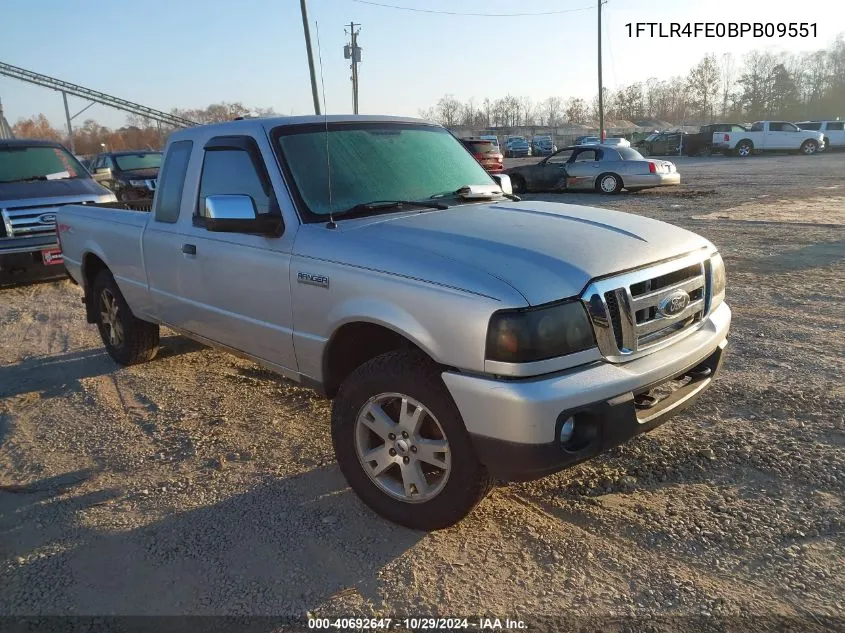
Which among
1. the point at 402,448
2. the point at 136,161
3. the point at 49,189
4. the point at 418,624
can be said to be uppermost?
the point at 136,161

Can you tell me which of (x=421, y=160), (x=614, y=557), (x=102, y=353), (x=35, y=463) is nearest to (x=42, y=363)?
(x=102, y=353)

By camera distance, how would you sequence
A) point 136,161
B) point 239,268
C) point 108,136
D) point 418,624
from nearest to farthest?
point 418,624 < point 239,268 < point 136,161 < point 108,136

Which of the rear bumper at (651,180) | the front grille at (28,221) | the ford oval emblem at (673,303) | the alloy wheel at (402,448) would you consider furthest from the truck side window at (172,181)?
the rear bumper at (651,180)

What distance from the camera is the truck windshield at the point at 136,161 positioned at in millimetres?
17125

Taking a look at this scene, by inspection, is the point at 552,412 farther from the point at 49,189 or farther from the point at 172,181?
the point at 49,189

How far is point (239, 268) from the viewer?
12.0 ft

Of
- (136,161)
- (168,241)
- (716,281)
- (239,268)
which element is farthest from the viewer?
(136,161)

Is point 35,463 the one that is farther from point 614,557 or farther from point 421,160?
point 614,557

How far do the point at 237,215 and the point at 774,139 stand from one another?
38.0 meters

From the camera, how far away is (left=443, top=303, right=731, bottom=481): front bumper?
242cm

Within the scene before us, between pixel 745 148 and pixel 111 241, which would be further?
pixel 745 148

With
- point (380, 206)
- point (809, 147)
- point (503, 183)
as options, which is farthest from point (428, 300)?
point (809, 147)

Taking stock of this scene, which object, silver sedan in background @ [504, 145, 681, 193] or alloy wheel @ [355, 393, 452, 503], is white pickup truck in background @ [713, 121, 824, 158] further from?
alloy wheel @ [355, 393, 452, 503]

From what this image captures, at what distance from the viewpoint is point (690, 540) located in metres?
2.79
